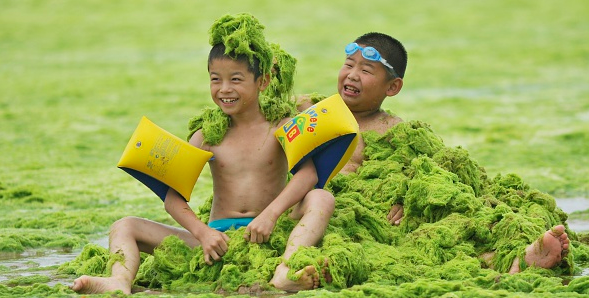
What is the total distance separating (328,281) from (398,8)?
64.5 feet

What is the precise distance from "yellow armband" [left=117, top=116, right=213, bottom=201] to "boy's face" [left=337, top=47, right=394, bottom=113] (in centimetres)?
162

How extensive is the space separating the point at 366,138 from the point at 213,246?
1797 millimetres

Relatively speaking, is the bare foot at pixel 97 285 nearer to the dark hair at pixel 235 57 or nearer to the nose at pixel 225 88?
the nose at pixel 225 88

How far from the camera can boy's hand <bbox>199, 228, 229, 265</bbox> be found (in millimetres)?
5234

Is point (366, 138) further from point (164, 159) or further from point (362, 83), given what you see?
point (164, 159)

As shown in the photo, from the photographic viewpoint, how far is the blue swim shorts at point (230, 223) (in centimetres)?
549

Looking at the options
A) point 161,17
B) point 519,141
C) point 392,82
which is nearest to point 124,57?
point 161,17

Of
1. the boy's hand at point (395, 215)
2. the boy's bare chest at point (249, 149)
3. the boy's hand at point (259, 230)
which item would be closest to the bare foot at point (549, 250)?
the boy's hand at point (395, 215)

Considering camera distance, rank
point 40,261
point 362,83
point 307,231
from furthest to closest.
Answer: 1. point 362,83
2. point 40,261
3. point 307,231

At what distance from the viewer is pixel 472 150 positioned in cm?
1021

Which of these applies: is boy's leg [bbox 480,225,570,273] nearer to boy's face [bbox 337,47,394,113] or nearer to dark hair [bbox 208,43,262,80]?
dark hair [bbox 208,43,262,80]

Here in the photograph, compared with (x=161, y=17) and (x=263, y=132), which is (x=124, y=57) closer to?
(x=161, y=17)

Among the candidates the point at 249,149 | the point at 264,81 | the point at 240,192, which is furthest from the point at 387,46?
the point at 240,192

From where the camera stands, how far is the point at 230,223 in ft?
18.1
